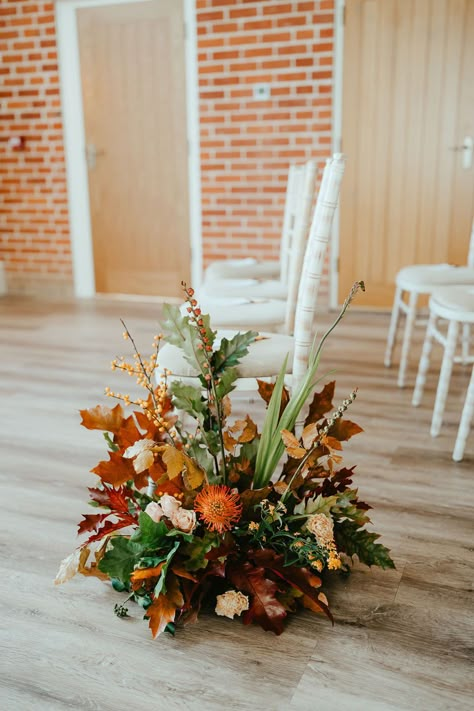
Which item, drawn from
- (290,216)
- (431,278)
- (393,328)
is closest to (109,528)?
(431,278)

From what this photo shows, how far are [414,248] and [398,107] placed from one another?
84 cm

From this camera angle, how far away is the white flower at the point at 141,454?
146 centimetres

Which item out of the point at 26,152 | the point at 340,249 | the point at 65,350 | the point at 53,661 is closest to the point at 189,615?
the point at 53,661

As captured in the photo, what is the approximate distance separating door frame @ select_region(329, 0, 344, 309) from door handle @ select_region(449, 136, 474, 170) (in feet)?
2.28

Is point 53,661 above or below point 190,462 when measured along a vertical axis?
below

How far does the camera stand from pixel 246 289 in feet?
9.43

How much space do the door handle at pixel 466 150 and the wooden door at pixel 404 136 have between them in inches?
0.5

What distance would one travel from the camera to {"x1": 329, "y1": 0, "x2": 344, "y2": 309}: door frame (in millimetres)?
4062

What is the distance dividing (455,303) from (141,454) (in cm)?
129

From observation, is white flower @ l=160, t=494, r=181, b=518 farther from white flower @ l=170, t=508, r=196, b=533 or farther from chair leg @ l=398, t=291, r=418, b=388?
chair leg @ l=398, t=291, r=418, b=388

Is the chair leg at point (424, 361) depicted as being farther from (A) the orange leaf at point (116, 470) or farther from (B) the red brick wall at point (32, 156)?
(B) the red brick wall at point (32, 156)

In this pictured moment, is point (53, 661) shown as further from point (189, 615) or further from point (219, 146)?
point (219, 146)

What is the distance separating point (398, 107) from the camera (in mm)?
4090

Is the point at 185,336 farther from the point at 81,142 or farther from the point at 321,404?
the point at 81,142
